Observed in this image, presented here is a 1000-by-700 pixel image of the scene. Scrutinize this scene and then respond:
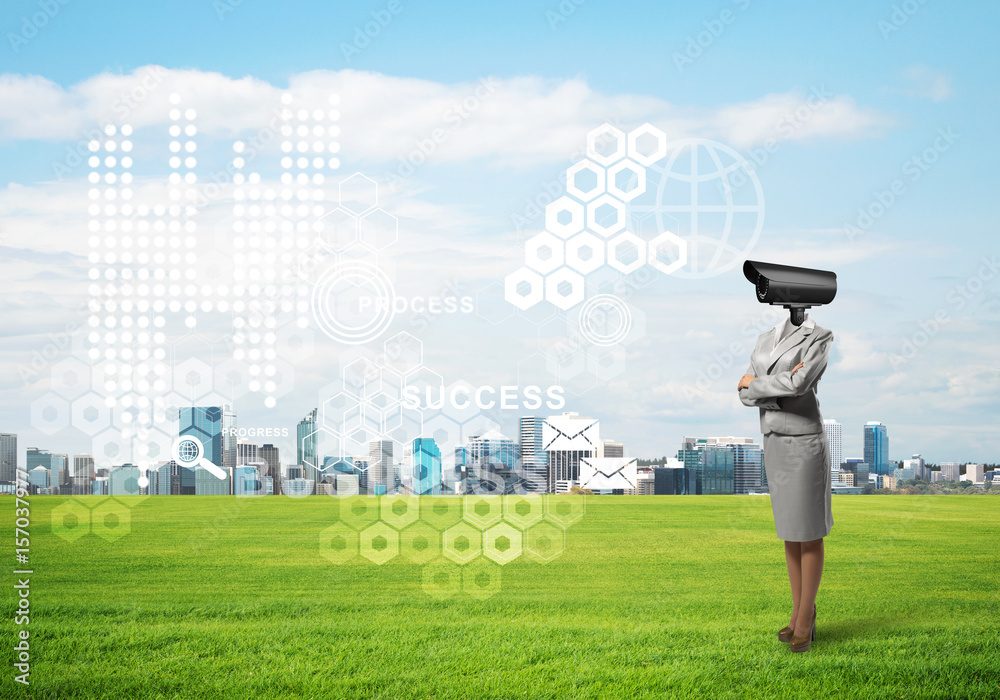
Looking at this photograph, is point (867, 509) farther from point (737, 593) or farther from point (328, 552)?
point (328, 552)

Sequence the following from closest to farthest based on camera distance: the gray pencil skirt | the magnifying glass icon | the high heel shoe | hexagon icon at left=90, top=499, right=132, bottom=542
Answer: the gray pencil skirt, the high heel shoe, hexagon icon at left=90, top=499, right=132, bottom=542, the magnifying glass icon

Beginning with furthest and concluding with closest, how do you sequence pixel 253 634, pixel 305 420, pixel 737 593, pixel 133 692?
1. pixel 305 420
2. pixel 737 593
3. pixel 253 634
4. pixel 133 692

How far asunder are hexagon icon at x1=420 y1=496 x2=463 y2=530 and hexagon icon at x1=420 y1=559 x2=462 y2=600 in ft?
6.85

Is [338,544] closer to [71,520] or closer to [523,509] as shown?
[523,509]

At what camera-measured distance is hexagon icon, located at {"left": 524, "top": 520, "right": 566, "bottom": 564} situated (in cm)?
781

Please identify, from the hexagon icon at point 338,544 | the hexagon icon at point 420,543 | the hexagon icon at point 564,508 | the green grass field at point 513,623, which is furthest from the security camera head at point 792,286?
the hexagon icon at point 338,544

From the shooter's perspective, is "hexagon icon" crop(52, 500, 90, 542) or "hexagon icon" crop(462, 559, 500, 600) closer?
"hexagon icon" crop(462, 559, 500, 600)

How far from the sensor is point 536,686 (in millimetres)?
4242

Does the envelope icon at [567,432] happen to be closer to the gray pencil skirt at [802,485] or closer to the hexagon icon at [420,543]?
the hexagon icon at [420,543]

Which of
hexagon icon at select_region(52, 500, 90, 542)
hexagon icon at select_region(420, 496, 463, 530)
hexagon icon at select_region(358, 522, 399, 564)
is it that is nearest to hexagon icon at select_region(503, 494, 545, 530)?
hexagon icon at select_region(420, 496, 463, 530)

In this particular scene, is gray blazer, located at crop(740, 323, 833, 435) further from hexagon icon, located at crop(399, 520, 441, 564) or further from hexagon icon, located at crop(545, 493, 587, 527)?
hexagon icon, located at crop(545, 493, 587, 527)

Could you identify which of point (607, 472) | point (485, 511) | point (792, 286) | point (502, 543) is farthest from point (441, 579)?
point (607, 472)

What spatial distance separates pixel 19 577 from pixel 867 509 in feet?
41.0

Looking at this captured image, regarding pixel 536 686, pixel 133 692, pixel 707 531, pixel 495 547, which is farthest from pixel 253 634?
pixel 707 531
